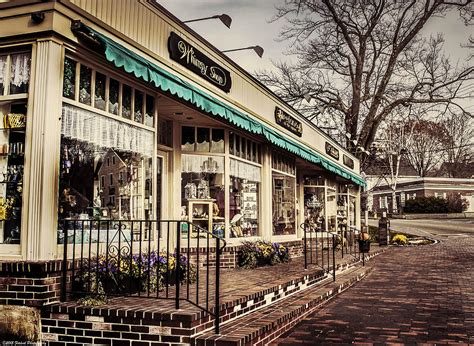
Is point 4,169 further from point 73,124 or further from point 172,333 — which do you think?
point 172,333

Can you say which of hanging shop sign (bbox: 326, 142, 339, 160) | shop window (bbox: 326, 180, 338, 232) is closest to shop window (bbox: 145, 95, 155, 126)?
hanging shop sign (bbox: 326, 142, 339, 160)

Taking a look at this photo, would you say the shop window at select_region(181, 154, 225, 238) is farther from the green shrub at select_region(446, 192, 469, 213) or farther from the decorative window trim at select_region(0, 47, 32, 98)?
the green shrub at select_region(446, 192, 469, 213)

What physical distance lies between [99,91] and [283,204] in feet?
24.0

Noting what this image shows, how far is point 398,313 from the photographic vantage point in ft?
22.4

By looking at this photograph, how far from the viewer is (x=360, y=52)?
90.9 ft

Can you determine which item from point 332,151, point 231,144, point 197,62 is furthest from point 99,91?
point 332,151

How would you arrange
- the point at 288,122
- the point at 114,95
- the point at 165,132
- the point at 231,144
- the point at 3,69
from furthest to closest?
the point at 288,122 < the point at 231,144 < the point at 165,132 < the point at 114,95 < the point at 3,69

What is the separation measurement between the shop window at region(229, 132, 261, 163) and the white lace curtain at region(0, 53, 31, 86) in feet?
16.4

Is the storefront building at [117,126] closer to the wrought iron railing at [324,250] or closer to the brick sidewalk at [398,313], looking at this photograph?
the wrought iron railing at [324,250]

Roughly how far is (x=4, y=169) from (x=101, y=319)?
75.3 inches

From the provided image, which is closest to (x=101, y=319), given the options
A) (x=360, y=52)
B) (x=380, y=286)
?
(x=380, y=286)

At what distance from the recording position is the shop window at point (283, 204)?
11953mm

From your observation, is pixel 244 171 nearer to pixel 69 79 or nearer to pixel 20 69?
pixel 69 79

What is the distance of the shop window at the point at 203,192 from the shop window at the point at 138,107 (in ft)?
7.42
